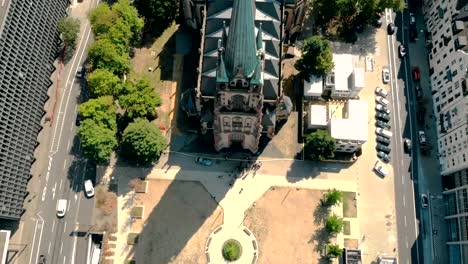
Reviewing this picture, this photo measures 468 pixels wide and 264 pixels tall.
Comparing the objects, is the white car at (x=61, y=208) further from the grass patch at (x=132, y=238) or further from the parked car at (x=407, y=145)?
the parked car at (x=407, y=145)

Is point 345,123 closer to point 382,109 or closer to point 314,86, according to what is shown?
point 314,86

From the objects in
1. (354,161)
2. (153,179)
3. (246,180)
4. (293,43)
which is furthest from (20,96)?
(354,161)

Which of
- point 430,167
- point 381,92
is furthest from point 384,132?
point 430,167

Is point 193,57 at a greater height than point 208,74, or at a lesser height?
greater

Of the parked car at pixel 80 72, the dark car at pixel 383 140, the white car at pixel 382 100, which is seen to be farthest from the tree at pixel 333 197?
the parked car at pixel 80 72

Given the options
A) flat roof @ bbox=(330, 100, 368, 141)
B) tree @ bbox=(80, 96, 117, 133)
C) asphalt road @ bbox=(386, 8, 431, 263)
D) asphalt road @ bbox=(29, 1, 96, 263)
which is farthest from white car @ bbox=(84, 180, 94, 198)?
asphalt road @ bbox=(386, 8, 431, 263)

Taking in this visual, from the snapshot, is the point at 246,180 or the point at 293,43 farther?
the point at 293,43

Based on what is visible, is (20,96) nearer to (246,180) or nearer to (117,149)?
(117,149)
